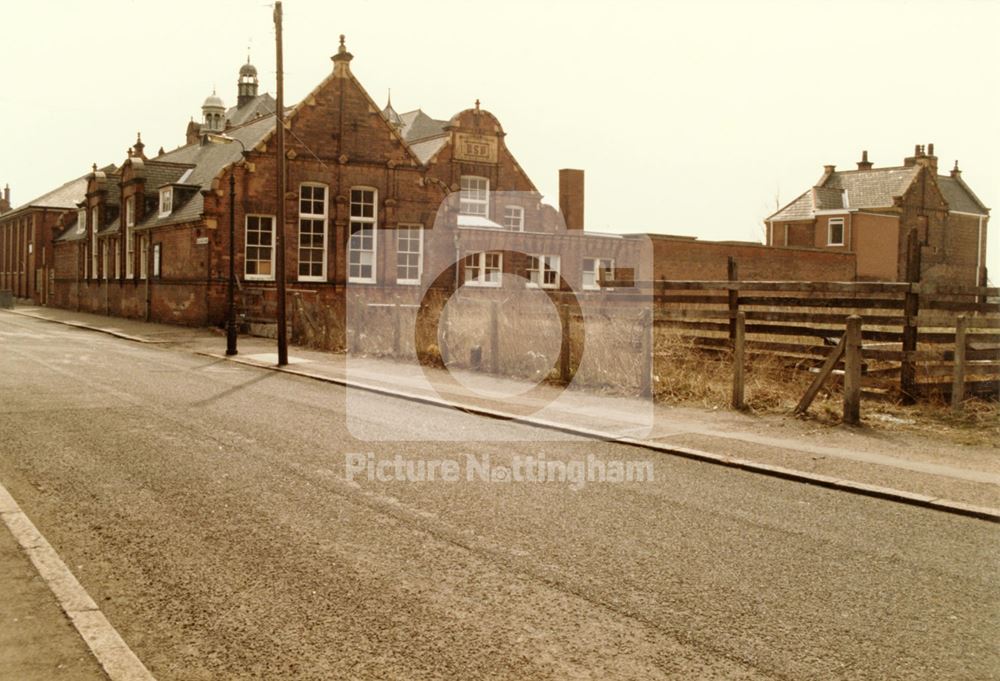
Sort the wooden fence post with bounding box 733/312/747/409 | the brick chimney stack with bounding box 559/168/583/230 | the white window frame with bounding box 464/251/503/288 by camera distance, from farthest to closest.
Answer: the brick chimney stack with bounding box 559/168/583/230 < the white window frame with bounding box 464/251/503/288 < the wooden fence post with bounding box 733/312/747/409

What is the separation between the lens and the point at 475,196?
41.4 m

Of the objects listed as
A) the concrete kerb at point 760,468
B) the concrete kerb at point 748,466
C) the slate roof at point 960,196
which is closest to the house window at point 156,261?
the concrete kerb at point 748,466

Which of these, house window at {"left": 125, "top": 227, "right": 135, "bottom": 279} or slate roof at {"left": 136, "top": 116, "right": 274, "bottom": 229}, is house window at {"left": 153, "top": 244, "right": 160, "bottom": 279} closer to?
slate roof at {"left": 136, "top": 116, "right": 274, "bottom": 229}

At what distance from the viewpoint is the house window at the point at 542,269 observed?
40656 mm

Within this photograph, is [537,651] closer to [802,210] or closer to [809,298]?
[809,298]

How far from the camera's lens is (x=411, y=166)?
36.0 metres

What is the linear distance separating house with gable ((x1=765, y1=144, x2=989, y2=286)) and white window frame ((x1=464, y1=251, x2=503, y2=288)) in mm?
24949

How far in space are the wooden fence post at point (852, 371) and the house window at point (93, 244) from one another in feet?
135

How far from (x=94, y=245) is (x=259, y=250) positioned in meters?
17.2

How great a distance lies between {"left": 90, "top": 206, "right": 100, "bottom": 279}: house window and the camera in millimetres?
44125

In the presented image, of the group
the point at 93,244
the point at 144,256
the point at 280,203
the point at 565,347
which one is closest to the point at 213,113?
the point at 93,244

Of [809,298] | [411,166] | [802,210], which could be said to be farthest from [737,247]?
[809,298]

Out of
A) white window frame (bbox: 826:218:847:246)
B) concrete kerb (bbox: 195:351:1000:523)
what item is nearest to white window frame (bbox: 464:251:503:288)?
concrete kerb (bbox: 195:351:1000:523)

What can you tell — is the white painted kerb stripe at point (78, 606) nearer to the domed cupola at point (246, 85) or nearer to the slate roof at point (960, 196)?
the domed cupola at point (246, 85)
